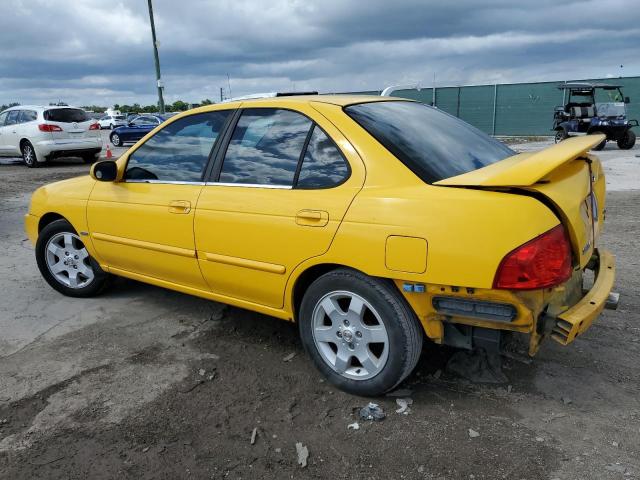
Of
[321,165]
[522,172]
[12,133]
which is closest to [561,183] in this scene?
[522,172]

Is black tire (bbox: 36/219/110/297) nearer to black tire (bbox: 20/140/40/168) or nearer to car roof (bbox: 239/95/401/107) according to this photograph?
car roof (bbox: 239/95/401/107)

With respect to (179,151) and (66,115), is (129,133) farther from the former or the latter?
(179,151)

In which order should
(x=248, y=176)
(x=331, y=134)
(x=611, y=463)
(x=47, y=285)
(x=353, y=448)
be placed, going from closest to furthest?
(x=611, y=463), (x=353, y=448), (x=331, y=134), (x=248, y=176), (x=47, y=285)

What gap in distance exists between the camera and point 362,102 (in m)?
3.35

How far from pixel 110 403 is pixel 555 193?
Result: 102 inches

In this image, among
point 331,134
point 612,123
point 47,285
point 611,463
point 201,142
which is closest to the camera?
point 611,463

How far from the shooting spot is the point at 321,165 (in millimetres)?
3027

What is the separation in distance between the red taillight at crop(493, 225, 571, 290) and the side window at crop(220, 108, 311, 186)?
4.34 feet

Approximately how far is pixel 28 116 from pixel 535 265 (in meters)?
16.0

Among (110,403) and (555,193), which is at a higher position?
(555,193)

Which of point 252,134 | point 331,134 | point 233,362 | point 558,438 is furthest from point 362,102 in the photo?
point 558,438

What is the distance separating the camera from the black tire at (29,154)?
15.0 metres

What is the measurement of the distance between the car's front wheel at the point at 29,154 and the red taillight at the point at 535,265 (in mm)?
15299

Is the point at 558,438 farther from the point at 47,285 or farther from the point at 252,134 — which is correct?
the point at 47,285
